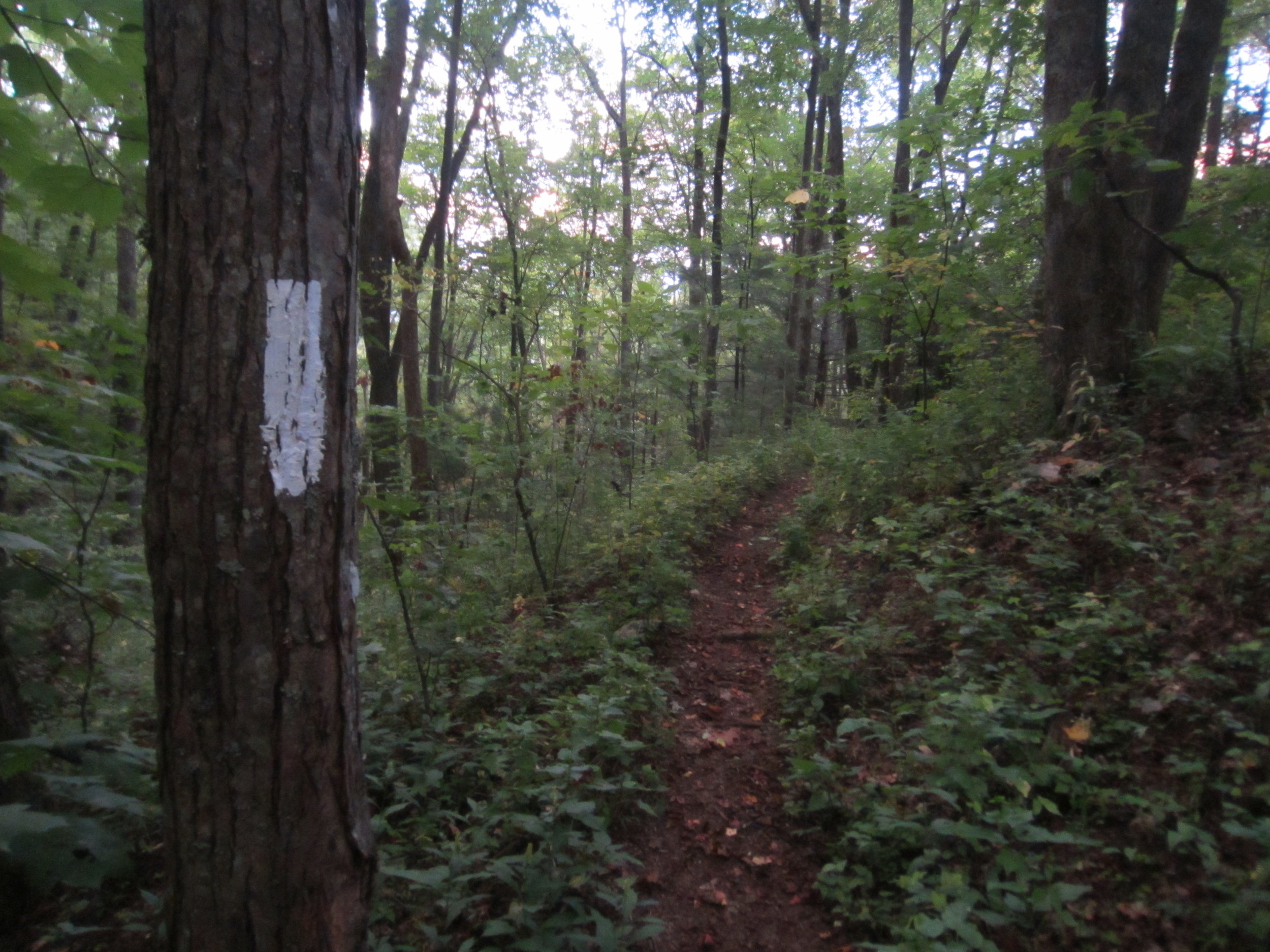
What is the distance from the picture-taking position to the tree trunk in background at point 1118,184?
546 cm

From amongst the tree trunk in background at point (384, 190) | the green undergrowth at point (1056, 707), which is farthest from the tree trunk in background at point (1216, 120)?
the tree trunk in background at point (384, 190)

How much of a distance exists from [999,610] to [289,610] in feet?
11.8

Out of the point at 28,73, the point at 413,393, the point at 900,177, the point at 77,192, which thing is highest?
the point at 900,177

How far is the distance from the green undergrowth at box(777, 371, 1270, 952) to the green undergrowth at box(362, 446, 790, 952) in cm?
93

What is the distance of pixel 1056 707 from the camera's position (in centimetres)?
317

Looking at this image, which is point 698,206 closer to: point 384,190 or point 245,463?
point 384,190

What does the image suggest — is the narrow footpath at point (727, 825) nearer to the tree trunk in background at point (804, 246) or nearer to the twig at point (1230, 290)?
the twig at point (1230, 290)

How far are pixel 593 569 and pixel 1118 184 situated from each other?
5.41 meters

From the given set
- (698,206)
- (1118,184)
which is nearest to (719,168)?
(698,206)

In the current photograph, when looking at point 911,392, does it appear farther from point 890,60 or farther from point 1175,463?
point 890,60

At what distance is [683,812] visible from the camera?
3484 mm

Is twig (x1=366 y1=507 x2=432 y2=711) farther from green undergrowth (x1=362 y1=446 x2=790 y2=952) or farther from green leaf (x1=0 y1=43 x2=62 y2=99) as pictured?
green leaf (x1=0 y1=43 x2=62 y2=99)

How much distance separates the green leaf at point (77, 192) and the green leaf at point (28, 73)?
0.23m

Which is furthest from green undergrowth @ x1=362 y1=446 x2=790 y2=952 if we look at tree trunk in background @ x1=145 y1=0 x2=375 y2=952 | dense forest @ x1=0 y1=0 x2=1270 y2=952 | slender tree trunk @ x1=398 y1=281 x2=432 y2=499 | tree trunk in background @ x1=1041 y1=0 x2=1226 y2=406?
tree trunk in background @ x1=1041 y1=0 x2=1226 y2=406
